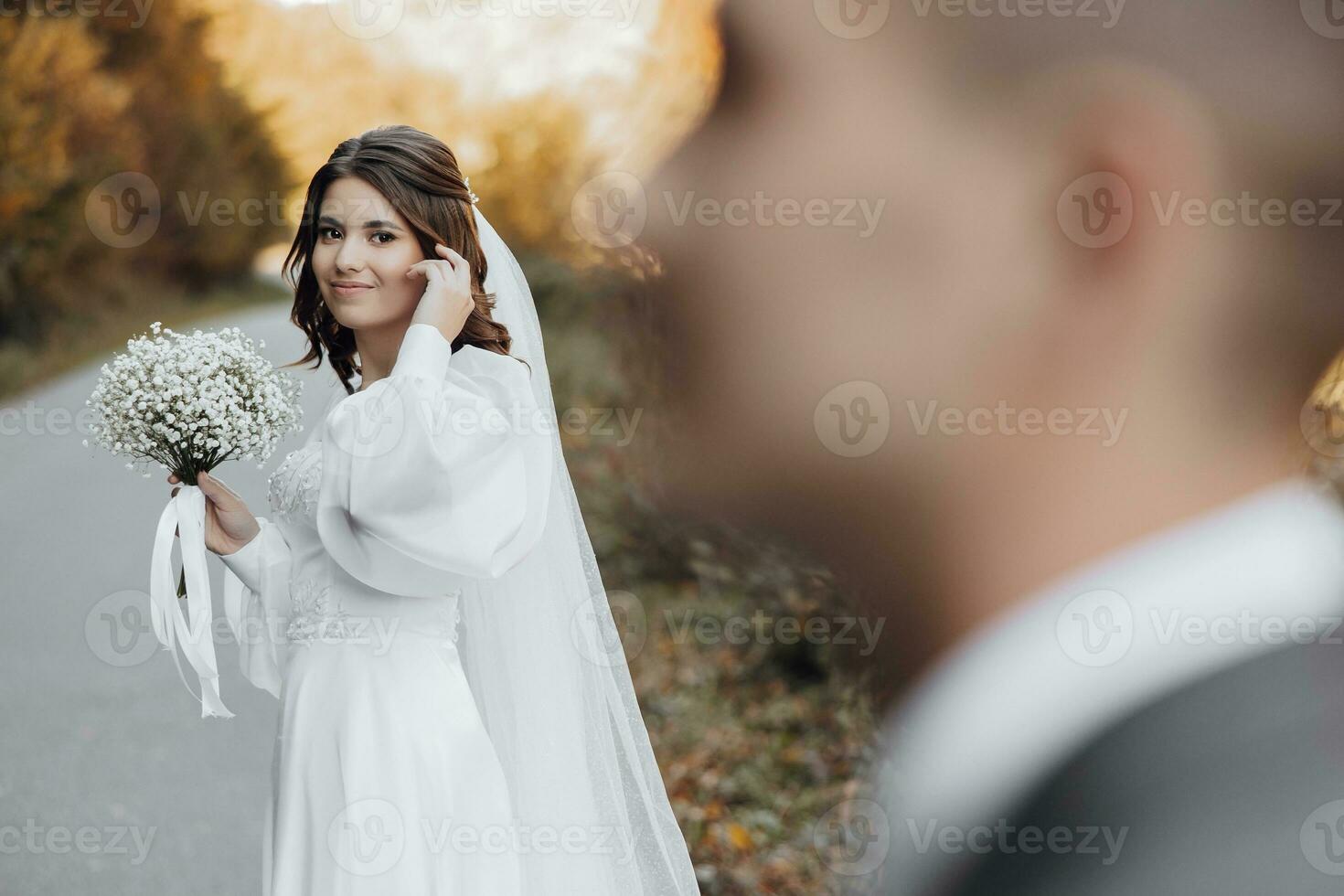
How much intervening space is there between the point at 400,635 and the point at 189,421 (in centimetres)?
43

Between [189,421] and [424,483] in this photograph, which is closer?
[424,483]

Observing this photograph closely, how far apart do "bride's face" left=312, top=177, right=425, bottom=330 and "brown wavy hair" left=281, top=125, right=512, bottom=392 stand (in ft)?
0.06

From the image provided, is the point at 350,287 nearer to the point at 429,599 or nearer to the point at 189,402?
the point at 189,402

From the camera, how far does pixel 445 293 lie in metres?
1.64

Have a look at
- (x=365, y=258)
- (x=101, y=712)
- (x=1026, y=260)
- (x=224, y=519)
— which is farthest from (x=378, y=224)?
(x=101, y=712)

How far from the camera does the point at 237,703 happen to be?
16.0 feet

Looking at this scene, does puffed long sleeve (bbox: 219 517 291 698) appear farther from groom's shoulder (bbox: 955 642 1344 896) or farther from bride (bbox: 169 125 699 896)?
groom's shoulder (bbox: 955 642 1344 896)

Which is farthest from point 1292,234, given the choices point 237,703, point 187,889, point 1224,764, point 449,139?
point 449,139

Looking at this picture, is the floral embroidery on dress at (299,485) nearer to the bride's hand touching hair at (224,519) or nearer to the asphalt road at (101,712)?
the bride's hand touching hair at (224,519)

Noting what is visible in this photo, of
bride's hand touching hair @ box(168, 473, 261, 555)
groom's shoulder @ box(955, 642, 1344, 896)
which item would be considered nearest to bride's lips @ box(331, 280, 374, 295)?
bride's hand touching hair @ box(168, 473, 261, 555)

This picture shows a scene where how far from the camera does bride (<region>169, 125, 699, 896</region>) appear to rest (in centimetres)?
156

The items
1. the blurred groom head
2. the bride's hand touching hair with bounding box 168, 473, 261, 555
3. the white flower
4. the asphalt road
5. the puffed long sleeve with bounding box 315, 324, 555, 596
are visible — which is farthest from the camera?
the asphalt road

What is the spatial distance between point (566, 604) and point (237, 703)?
3606 mm

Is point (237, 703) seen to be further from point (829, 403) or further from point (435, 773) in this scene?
point (829, 403)
